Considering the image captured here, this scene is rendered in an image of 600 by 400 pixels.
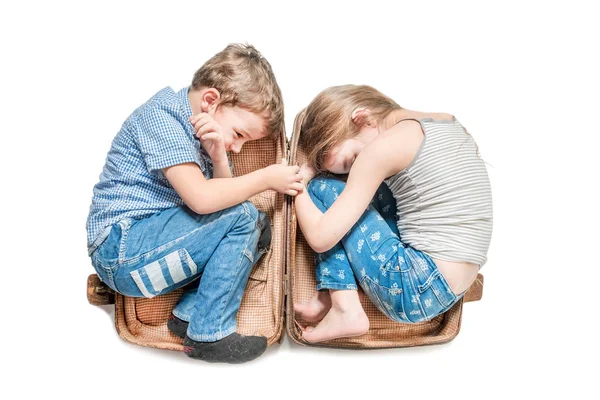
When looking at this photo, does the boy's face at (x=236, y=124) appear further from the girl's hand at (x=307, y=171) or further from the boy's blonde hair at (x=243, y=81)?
the girl's hand at (x=307, y=171)

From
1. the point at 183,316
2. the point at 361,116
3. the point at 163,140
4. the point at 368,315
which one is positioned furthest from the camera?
the point at 368,315

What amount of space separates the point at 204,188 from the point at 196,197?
0.03 metres

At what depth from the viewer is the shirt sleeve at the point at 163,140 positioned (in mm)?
1379

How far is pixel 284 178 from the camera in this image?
1519 millimetres

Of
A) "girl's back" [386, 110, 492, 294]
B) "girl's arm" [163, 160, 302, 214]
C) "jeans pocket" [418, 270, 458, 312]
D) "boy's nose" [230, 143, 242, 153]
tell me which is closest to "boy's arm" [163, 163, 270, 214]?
"girl's arm" [163, 160, 302, 214]

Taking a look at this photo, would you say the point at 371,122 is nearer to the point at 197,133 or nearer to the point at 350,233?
the point at 350,233

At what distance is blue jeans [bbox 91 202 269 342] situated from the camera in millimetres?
1438

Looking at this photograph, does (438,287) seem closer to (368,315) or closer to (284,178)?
(368,315)

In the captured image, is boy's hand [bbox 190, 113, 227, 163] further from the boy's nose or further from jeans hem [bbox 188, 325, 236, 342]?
jeans hem [bbox 188, 325, 236, 342]

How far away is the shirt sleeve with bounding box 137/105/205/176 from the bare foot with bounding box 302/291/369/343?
604 millimetres

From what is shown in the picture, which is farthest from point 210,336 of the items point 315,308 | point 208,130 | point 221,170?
point 208,130

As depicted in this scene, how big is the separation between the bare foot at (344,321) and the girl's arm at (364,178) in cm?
18

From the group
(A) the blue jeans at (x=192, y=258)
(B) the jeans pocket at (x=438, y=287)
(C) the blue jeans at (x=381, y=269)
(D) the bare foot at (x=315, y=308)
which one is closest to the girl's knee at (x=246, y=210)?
(A) the blue jeans at (x=192, y=258)

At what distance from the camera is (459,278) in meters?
1.49
